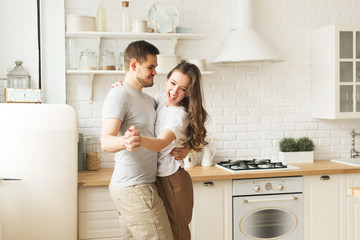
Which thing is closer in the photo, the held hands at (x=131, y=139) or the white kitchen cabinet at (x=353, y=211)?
the held hands at (x=131, y=139)

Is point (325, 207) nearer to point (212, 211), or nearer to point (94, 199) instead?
point (212, 211)

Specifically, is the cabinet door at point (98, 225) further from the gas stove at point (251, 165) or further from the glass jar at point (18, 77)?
the glass jar at point (18, 77)

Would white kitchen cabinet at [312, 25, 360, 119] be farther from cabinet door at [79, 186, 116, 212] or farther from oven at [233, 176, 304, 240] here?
cabinet door at [79, 186, 116, 212]

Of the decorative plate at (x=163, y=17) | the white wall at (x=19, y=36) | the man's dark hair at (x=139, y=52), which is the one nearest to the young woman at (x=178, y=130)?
the man's dark hair at (x=139, y=52)

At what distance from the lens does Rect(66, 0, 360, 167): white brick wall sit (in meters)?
4.00

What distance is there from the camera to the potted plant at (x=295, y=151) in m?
4.07

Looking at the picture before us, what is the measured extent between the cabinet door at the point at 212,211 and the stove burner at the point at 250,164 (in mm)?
232

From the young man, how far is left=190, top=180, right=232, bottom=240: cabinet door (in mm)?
1180

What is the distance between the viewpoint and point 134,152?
89.8 inches

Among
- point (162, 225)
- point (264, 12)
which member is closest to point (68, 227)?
point (162, 225)

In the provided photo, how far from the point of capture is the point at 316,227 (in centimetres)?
367

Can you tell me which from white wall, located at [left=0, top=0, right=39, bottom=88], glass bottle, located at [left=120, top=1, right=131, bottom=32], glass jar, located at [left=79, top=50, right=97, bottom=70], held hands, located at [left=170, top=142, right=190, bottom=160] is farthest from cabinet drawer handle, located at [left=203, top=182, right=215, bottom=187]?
white wall, located at [left=0, top=0, right=39, bottom=88]

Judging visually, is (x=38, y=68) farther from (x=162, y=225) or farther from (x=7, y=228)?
(x=162, y=225)

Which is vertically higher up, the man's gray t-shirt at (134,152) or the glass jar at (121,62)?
the glass jar at (121,62)
